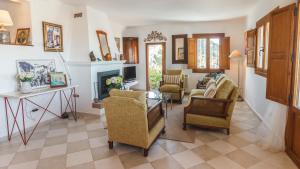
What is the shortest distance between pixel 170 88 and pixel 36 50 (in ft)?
11.5

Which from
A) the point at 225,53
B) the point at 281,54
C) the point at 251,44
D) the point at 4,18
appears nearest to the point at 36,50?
the point at 4,18

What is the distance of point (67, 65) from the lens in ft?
15.6

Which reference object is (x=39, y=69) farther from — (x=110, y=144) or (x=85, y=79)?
(x=110, y=144)

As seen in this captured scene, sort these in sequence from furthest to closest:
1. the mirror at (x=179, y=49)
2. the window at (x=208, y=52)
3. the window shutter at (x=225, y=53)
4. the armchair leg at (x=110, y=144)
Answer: the mirror at (x=179, y=49), the window at (x=208, y=52), the window shutter at (x=225, y=53), the armchair leg at (x=110, y=144)

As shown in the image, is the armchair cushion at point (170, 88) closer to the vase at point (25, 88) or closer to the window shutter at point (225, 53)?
the window shutter at point (225, 53)

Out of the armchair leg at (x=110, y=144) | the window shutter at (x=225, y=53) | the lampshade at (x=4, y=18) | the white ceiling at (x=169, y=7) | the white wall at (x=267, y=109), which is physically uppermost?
the white ceiling at (x=169, y=7)

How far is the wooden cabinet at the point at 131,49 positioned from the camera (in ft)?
25.1

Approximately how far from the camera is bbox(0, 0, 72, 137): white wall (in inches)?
132

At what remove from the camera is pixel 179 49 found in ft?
23.4

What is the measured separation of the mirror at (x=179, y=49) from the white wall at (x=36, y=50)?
3.73 metres

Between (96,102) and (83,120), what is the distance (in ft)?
1.83

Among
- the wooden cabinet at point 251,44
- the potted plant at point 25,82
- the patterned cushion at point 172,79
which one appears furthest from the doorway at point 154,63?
the potted plant at point 25,82

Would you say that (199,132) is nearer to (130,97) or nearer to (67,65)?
(130,97)

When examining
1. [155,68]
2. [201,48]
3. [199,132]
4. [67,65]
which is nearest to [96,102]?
[67,65]
